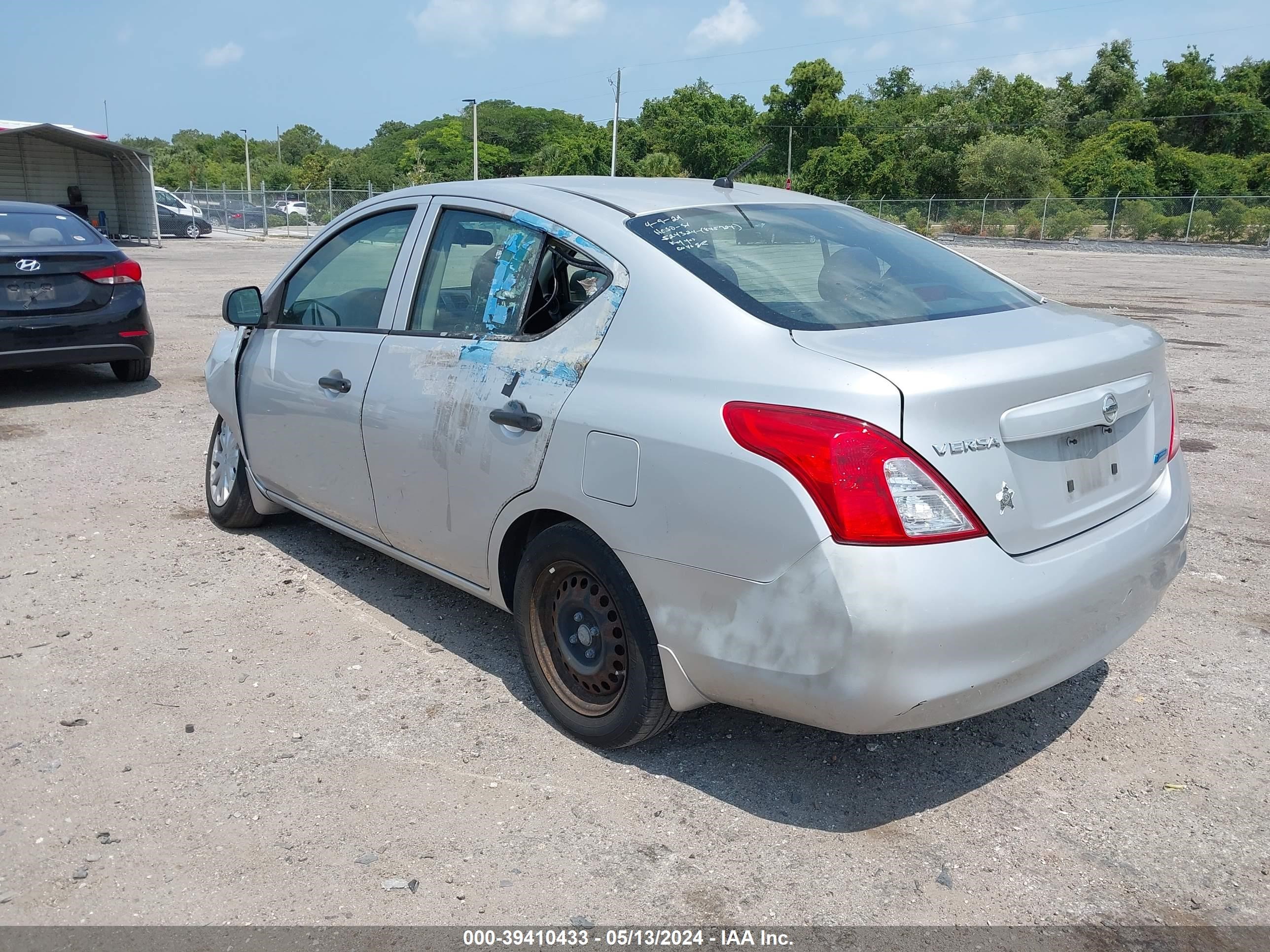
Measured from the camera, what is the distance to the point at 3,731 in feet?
11.5

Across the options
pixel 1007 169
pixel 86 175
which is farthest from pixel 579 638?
pixel 1007 169

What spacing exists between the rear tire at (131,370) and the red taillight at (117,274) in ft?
2.63

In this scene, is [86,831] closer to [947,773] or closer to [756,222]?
[947,773]

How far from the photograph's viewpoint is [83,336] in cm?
838

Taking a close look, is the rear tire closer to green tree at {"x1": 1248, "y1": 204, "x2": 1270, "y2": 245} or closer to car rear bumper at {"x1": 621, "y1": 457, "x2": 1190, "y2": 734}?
car rear bumper at {"x1": 621, "y1": 457, "x2": 1190, "y2": 734}

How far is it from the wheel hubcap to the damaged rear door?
1645 millimetres

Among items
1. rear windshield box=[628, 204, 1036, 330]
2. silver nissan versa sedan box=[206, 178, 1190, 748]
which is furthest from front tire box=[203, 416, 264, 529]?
rear windshield box=[628, 204, 1036, 330]

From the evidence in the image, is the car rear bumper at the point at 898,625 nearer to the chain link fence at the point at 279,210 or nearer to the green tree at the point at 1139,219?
the chain link fence at the point at 279,210

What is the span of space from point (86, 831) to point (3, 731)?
30.4 inches

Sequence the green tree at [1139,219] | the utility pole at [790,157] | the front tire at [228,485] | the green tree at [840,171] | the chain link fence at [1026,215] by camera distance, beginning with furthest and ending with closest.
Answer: the utility pole at [790,157] < the green tree at [840,171] < the green tree at [1139,219] < the chain link fence at [1026,215] < the front tire at [228,485]

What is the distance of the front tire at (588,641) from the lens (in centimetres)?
308

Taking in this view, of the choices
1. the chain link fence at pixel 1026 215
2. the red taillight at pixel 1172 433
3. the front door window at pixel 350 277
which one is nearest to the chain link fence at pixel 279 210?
the chain link fence at pixel 1026 215

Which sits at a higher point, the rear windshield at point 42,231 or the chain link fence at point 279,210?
the chain link fence at point 279,210

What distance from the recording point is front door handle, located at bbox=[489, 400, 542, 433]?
3266 mm
